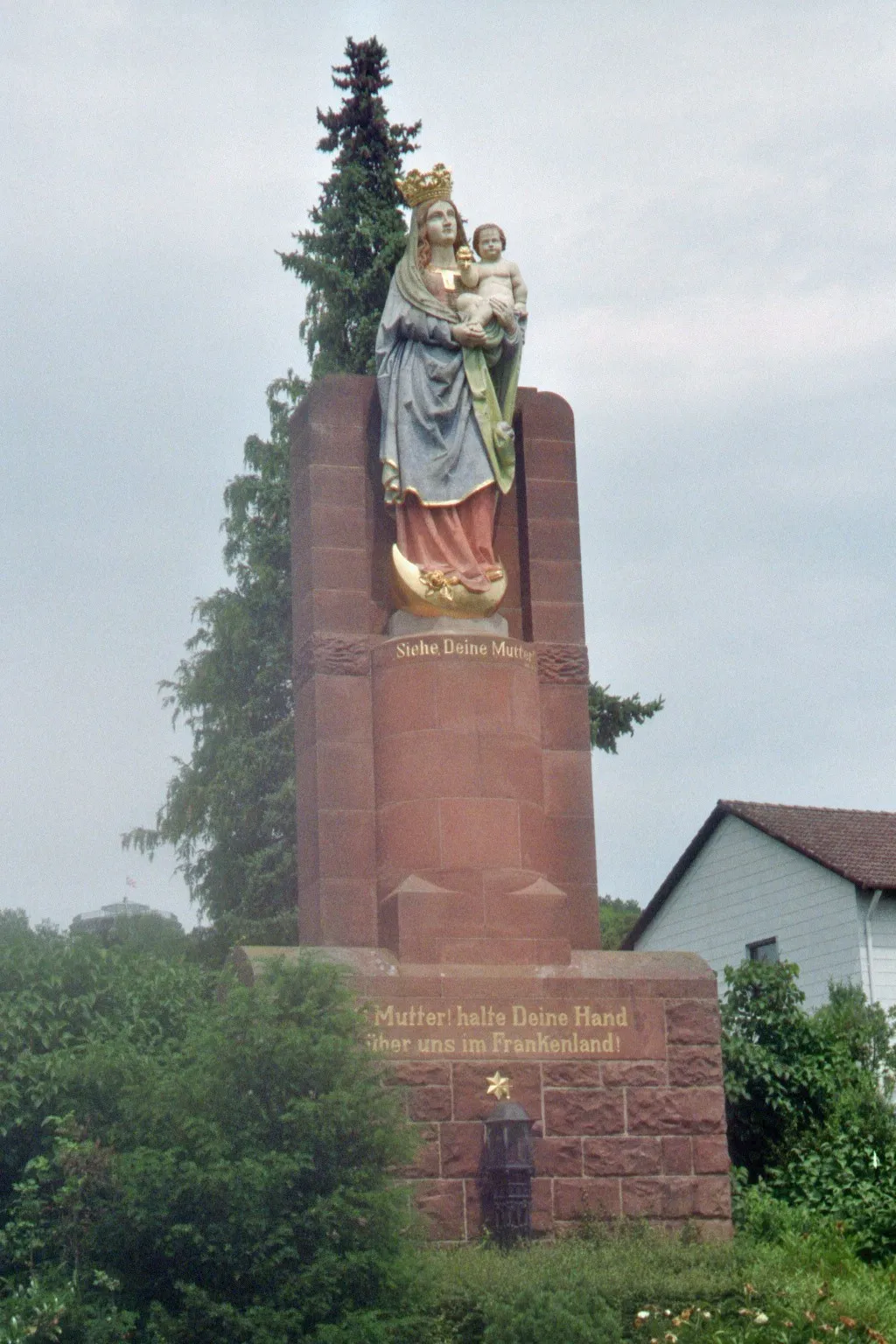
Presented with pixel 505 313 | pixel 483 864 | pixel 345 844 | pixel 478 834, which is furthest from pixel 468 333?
pixel 483 864

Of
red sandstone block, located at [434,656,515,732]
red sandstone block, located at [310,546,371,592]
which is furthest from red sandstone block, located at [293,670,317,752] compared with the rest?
red sandstone block, located at [434,656,515,732]

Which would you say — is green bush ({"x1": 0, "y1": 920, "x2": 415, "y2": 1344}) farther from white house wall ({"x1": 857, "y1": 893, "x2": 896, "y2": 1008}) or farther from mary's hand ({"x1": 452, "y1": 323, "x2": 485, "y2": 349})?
white house wall ({"x1": 857, "y1": 893, "x2": 896, "y2": 1008})

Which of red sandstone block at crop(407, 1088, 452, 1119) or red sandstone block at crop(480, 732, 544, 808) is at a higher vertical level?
red sandstone block at crop(480, 732, 544, 808)

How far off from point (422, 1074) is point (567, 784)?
9.84ft

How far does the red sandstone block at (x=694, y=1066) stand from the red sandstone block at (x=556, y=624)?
3465 mm

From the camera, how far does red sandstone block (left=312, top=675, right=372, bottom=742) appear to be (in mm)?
15492

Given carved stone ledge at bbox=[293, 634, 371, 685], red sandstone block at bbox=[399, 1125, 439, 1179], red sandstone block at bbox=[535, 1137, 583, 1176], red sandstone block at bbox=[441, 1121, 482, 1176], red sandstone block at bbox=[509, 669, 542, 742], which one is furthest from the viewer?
carved stone ledge at bbox=[293, 634, 371, 685]

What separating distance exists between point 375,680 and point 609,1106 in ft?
11.8

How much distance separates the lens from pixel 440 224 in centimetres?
1658

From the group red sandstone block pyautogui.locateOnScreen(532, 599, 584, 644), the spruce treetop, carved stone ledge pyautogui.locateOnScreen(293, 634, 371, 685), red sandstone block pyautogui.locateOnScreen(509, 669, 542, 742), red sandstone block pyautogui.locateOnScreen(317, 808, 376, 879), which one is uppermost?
the spruce treetop

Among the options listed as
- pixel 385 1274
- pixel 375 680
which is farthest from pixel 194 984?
pixel 385 1274

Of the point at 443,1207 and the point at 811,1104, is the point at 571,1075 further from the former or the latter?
the point at 811,1104

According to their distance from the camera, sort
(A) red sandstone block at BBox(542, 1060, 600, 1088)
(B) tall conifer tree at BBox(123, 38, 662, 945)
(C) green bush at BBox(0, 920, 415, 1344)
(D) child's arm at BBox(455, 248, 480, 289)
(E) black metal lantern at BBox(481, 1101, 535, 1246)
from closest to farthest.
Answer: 1. (C) green bush at BBox(0, 920, 415, 1344)
2. (E) black metal lantern at BBox(481, 1101, 535, 1246)
3. (A) red sandstone block at BBox(542, 1060, 600, 1088)
4. (D) child's arm at BBox(455, 248, 480, 289)
5. (B) tall conifer tree at BBox(123, 38, 662, 945)

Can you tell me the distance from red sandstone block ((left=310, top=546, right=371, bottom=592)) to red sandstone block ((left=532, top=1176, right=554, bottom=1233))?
4.71 metres
